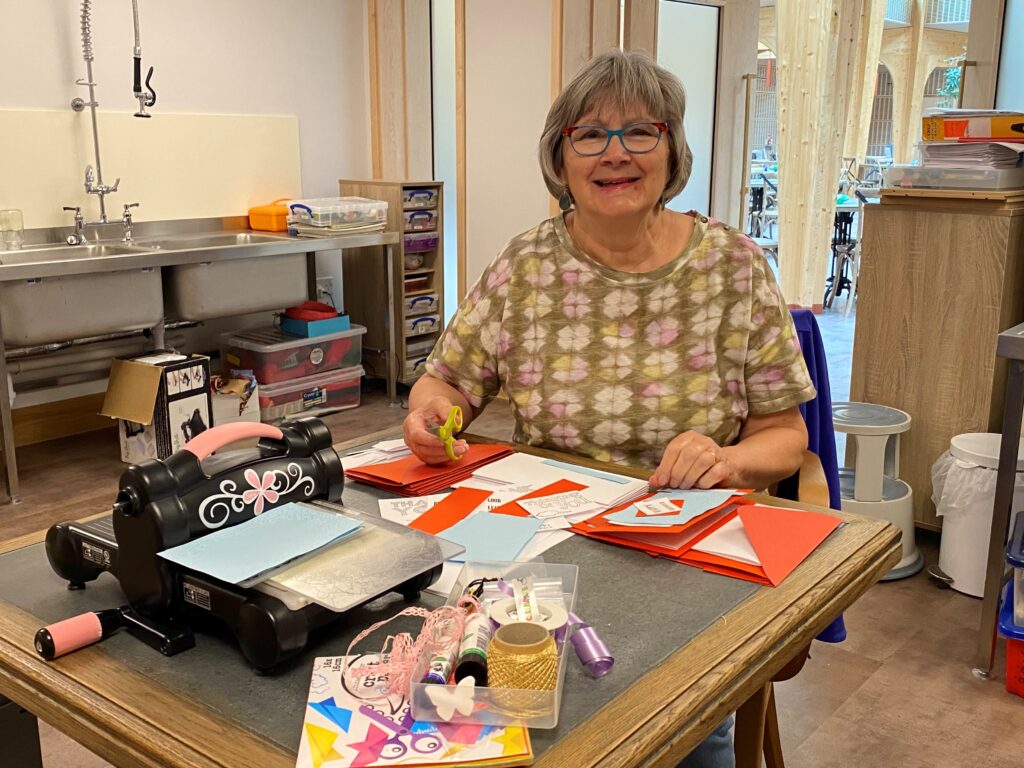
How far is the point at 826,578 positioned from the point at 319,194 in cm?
438

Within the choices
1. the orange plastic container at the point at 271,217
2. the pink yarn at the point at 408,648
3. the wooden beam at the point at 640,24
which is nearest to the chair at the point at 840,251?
the wooden beam at the point at 640,24

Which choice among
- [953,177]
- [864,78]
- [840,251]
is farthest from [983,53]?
[864,78]

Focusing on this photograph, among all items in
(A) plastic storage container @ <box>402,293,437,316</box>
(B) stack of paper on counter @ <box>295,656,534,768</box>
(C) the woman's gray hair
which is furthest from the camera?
(A) plastic storage container @ <box>402,293,437,316</box>

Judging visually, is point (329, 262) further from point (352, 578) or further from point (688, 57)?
point (352, 578)

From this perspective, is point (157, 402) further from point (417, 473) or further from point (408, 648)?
point (408, 648)

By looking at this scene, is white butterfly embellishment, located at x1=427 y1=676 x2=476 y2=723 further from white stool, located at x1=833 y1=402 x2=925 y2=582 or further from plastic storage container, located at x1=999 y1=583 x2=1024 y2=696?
white stool, located at x1=833 y1=402 x2=925 y2=582

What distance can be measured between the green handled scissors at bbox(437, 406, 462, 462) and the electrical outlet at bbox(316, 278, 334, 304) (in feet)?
11.8

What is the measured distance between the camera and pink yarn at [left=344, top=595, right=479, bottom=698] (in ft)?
2.86

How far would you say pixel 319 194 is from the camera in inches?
201

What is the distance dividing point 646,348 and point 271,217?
3.29 metres

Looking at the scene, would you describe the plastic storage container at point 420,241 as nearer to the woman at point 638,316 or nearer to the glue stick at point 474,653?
the woman at point 638,316

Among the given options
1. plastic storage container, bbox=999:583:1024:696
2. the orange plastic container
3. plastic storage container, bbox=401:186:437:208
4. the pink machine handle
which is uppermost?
plastic storage container, bbox=401:186:437:208

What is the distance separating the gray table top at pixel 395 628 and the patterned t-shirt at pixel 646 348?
474 millimetres

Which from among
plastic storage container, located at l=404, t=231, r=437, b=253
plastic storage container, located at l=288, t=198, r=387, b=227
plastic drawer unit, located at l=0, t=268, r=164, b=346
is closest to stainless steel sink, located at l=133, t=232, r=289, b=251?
plastic storage container, located at l=288, t=198, r=387, b=227
